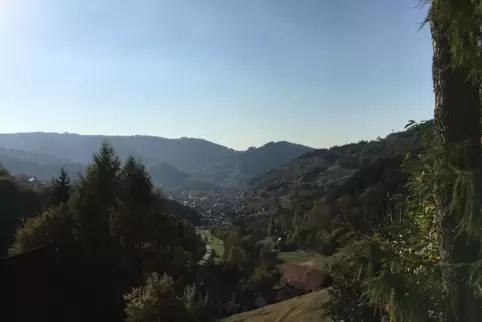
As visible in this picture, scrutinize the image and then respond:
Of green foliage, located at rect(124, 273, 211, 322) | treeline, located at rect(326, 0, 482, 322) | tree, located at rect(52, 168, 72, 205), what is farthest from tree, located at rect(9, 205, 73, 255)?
treeline, located at rect(326, 0, 482, 322)

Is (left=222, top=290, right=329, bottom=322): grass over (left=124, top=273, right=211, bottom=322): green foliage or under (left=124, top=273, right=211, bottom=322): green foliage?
under

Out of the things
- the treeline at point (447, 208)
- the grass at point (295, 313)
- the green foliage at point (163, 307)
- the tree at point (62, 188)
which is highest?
the treeline at point (447, 208)

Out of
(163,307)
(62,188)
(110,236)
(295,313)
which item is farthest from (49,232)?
(163,307)

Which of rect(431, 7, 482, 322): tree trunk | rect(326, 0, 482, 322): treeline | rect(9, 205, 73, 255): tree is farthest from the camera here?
rect(9, 205, 73, 255): tree

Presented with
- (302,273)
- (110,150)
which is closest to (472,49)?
(110,150)

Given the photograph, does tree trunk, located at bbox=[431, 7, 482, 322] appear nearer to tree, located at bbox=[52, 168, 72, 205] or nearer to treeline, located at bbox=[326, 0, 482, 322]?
treeline, located at bbox=[326, 0, 482, 322]

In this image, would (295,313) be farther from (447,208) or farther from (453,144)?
(453,144)

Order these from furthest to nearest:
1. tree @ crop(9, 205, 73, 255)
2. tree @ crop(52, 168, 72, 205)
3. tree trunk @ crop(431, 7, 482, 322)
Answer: tree @ crop(52, 168, 72, 205), tree @ crop(9, 205, 73, 255), tree trunk @ crop(431, 7, 482, 322)

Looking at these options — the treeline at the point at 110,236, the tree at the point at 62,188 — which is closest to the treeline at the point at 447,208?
the treeline at the point at 110,236

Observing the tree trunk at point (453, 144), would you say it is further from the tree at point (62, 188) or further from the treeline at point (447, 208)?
the tree at point (62, 188)

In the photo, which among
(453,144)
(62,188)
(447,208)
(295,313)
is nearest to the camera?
(453,144)
